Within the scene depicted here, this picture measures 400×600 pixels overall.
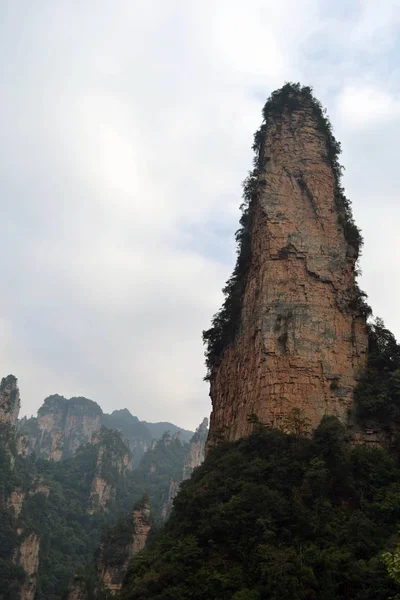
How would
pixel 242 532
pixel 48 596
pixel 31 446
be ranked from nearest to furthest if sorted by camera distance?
1. pixel 242 532
2. pixel 48 596
3. pixel 31 446

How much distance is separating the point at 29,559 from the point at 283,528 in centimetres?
4458

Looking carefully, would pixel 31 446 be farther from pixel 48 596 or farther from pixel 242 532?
pixel 242 532

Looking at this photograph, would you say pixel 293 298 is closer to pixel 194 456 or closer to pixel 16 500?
pixel 16 500

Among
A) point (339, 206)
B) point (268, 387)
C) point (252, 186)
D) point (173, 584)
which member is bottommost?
point (173, 584)

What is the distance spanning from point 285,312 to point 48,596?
4310 centimetres

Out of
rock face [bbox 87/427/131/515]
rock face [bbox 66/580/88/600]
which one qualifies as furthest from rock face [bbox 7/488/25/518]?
rock face [bbox 66/580/88/600]

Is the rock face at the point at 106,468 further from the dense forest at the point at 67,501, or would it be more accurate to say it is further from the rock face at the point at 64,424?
the rock face at the point at 64,424

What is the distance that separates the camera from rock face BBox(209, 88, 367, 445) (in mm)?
22141

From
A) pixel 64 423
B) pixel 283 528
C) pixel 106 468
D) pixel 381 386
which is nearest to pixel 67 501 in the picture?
pixel 106 468

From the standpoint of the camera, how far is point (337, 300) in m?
24.2

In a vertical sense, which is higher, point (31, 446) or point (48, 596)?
point (31, 446)

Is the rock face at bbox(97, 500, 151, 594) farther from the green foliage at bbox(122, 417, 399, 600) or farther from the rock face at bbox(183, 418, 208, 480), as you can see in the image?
the rock face at bbox(183, 418, 208, 480)

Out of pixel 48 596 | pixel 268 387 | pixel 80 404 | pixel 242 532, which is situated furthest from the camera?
pixel 80 404

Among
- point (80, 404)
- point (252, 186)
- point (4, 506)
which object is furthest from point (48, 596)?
point (80, 404)
